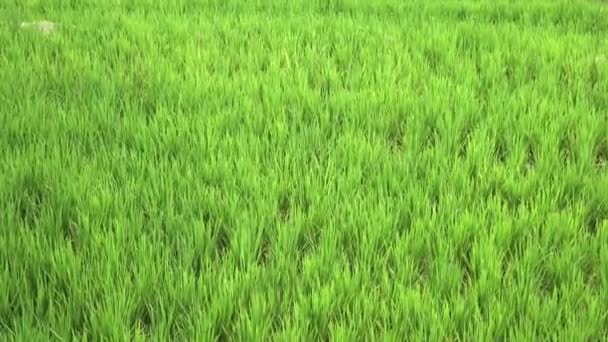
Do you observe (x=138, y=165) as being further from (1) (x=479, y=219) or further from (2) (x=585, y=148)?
(2) (x=585, y=148)

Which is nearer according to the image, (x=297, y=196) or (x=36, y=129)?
(x=297, y=196)

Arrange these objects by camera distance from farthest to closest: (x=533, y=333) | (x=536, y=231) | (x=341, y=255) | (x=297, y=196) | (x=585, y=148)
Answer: (x=585, y=148)
(x=297, y=196)
(x=536, y=231)
(x=341, y=255)
(x=533, y=333)

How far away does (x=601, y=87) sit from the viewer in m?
2.92

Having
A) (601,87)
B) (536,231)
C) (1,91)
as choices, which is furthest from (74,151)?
(601,87)

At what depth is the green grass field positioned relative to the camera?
1.53 metres

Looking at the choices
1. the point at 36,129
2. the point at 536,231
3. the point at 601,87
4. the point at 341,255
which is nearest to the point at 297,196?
the point at 341,255

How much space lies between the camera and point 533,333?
1.43m

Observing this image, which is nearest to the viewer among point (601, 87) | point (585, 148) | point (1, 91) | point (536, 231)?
point (536, 231)

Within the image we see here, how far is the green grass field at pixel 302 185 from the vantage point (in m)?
1.53

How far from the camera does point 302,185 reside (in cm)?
208

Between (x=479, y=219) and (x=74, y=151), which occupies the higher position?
(x=74, y=151)

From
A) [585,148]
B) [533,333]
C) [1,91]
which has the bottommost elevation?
[533,333]

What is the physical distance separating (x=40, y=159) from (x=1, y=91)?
27.2 inches

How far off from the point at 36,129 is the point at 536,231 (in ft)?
5.75
